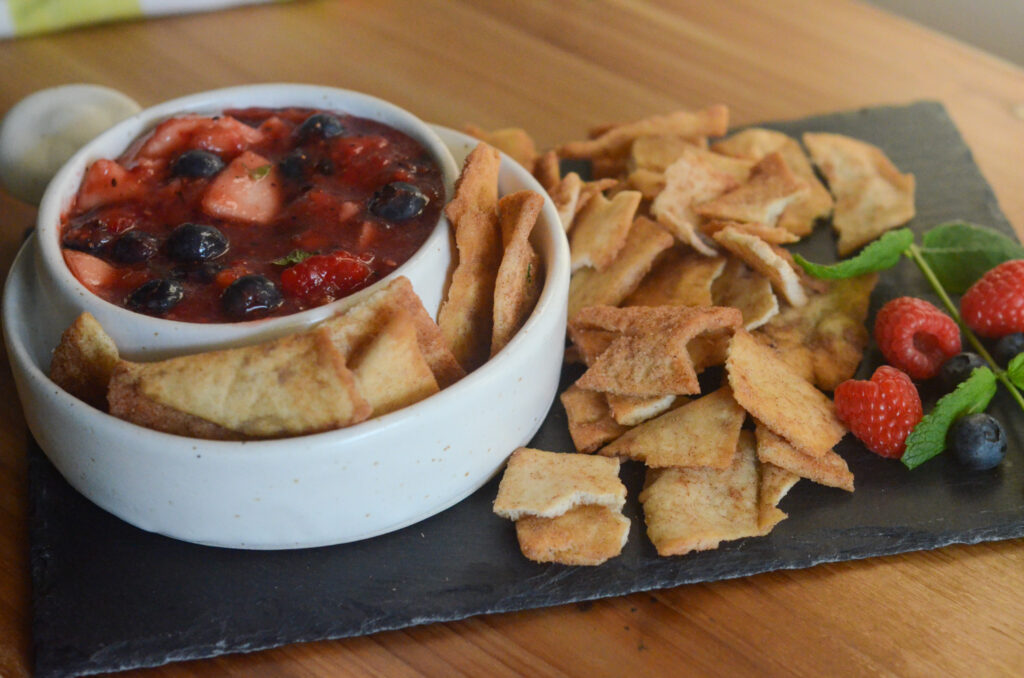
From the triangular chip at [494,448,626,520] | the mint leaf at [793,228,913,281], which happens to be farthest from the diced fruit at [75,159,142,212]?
the mint leaf at [793,228,913,281]

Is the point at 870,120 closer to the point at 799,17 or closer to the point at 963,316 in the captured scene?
the point at 799,17

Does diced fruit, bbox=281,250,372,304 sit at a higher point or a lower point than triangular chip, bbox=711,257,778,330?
higher

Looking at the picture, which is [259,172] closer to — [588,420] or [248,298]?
[248,298]

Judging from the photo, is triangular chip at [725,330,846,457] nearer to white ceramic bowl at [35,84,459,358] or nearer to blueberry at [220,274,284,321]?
white ceramic bowl at [35,84,459,358]

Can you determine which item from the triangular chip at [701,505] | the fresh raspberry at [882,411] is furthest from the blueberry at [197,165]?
the fresh raspberry at [882,411]

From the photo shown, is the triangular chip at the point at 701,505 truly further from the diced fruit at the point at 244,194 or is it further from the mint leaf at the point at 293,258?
the diced fruit at the point at 244,194

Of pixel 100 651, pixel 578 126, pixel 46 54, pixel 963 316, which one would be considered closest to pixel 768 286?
pixel 963 316
